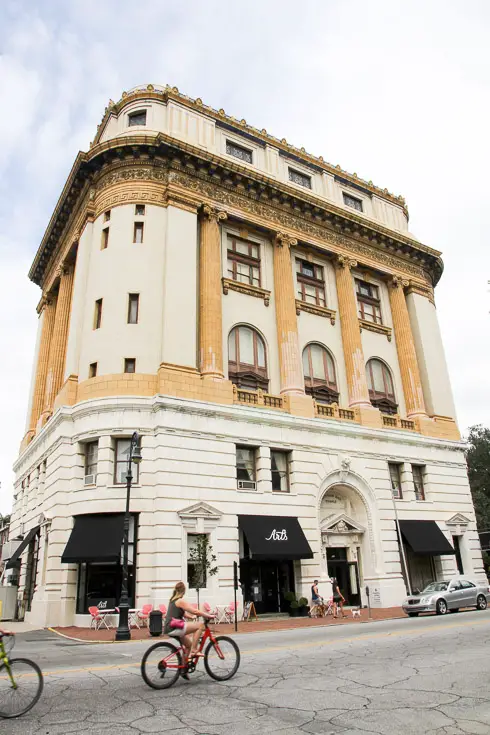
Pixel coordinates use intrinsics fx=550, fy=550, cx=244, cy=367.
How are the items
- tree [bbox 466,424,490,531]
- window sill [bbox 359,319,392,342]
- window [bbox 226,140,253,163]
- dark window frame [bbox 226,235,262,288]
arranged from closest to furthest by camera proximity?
dark window frame [bbox 226,235,262,288] → window [bbox 226,140,253,163] → window sill [bbox 359,319,392,342] → tree [bbox 466,424,490,531]

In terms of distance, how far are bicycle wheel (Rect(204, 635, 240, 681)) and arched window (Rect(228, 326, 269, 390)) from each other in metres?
21.6

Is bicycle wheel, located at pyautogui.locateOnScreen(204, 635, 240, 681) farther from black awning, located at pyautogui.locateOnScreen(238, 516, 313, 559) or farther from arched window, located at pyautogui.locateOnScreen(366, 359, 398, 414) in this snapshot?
arched window, located at pyautogui.locateOnScreen(366, 359, 398, 414)

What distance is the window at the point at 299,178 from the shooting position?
133ft

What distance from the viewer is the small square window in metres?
29.7

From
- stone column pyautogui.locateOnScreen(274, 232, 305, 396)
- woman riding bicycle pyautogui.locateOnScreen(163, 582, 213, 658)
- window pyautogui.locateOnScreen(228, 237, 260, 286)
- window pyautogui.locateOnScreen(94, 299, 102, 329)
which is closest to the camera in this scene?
woman riding bicycle pyautogui.locateOnScreen(163, 582, 213, 658)

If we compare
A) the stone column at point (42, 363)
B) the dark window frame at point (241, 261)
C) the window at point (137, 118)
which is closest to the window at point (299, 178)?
the dark window frame at point (241, 261)

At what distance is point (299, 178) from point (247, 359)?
16450mm

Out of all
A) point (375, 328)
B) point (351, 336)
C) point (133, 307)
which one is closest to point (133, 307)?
point (133, 307)

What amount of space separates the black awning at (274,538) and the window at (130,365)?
9.36m

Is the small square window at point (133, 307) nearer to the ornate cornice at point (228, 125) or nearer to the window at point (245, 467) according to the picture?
the window at point (245, 467)

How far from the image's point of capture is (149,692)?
8969 mm

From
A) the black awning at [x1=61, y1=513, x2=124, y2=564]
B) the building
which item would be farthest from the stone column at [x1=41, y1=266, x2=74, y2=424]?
the black awning at [x1=61, y1=513, x2=124, y2=564]

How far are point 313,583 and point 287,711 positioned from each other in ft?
69.2

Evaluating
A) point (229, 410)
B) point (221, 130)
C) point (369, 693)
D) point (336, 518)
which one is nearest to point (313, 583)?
point (336, 518)
